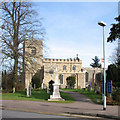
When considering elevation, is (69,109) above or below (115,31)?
below

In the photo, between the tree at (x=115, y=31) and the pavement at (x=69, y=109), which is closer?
the pavement at (x=69, y=109)

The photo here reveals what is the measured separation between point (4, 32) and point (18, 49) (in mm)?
2916

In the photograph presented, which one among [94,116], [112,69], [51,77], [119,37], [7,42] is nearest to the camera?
[94,116]

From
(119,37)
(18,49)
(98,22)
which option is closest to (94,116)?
(98,22)

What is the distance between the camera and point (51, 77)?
6053 centimetres

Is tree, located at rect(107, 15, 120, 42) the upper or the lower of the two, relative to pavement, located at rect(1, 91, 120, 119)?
upper

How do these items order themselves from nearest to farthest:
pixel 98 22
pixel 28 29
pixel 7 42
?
pixel 98 22 < pixel 7 42 < pixel 28 29

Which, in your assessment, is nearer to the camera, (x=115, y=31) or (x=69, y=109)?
(x=69, y=109)

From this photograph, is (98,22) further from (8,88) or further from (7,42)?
(8,88)

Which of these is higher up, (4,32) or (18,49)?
(4,32)

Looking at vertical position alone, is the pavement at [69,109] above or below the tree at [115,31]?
below

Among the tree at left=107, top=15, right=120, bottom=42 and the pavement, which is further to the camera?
the tree at left=107, top=15, right=120, bottom=42

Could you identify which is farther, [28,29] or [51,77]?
[51,77]

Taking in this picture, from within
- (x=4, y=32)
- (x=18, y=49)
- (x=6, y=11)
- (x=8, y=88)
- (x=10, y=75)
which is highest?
(x=6, y=11)
